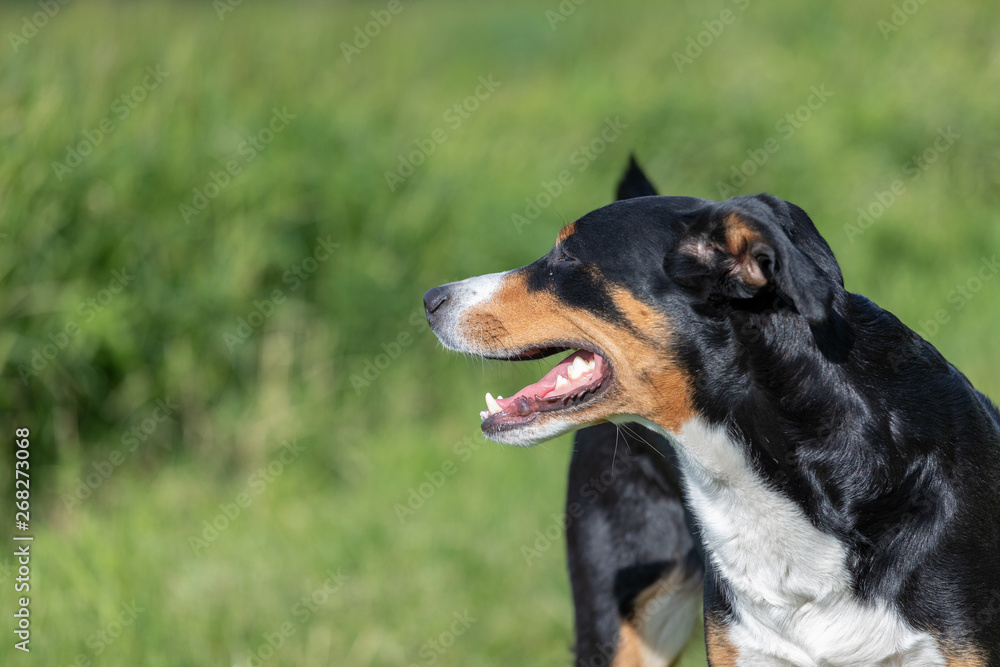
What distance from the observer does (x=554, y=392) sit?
318cm

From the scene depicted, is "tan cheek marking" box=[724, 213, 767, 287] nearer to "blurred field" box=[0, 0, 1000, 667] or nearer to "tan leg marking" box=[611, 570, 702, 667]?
"tan leg marking" box=[611, 570, 702, 667]

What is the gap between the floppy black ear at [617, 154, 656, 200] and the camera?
3.82m

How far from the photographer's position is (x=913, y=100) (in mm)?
9797

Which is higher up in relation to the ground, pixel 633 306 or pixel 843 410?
pixel 633 306

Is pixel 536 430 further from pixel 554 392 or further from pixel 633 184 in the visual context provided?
pixel 633 184

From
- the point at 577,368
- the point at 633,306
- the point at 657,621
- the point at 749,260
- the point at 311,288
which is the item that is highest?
the point at 749,260

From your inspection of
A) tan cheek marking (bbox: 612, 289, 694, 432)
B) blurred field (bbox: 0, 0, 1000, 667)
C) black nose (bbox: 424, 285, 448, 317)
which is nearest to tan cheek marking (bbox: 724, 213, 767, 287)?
tan cheek marking (bbox: 612, 289, 694, 432)

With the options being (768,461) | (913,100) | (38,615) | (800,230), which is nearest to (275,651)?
(38,615)

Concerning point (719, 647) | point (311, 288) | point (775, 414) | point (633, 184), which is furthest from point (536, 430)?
point (311, 288)

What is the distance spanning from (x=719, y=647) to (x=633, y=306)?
1.05 meters

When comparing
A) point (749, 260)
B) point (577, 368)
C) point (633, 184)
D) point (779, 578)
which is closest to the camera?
point (749, 260)

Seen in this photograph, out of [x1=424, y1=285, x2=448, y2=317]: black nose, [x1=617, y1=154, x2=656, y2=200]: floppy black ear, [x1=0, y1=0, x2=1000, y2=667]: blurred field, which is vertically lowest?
[x1=0, y1=0, x2=1000, y2=667]: blurred field

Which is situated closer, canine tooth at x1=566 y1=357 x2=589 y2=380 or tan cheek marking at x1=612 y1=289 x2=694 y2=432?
tan cheek marking at x1=612 y1=289 x2=694 y2=432

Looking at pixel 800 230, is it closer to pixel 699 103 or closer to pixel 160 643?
pixel 160 643
